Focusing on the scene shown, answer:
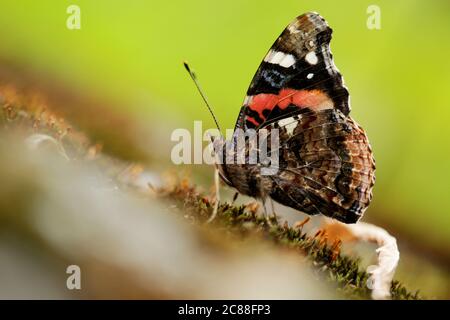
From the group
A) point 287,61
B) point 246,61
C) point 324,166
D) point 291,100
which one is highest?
point 246,61

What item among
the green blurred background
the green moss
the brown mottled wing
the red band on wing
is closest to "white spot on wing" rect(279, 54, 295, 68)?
the red band on wing

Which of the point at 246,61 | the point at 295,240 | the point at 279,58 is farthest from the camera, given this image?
the point at 246,61

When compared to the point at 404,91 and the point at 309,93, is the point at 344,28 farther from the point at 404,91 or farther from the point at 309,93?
the point at 309,93

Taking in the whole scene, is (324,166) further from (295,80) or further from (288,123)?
(295,80)

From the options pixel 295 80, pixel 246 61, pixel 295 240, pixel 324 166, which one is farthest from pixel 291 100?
pixel 246 61

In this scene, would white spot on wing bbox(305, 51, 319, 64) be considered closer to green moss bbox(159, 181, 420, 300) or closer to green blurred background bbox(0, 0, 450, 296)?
green moss bbox(159, 181, 420, 300)
